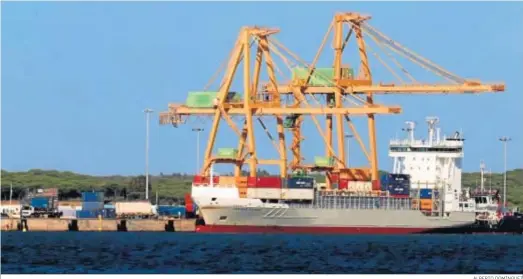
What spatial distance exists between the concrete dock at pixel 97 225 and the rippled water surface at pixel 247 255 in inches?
520

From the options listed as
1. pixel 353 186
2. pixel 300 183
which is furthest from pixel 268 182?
pixel 353 186

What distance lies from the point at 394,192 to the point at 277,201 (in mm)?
8709

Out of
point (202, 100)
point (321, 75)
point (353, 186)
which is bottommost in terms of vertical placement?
point (353, 186)

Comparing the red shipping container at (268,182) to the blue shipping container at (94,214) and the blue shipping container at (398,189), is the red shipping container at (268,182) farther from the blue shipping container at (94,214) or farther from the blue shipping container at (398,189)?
the blue shipping container at (94,214)

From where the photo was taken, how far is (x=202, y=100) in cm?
9712

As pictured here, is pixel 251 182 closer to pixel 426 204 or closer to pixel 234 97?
pixel 234 97

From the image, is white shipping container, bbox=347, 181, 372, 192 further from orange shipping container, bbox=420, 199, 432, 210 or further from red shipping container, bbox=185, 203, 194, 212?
A: red shipping container, bbox=185, 203, 194, 212

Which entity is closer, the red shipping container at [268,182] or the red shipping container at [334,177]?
the red shipping container at [268,182]

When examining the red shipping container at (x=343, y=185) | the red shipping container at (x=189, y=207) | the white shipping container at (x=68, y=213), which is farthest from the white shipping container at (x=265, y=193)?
the white shipping container at (x=68, y=213)

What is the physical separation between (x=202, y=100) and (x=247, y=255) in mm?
34473

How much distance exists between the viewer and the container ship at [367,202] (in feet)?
322

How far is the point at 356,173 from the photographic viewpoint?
105 meters

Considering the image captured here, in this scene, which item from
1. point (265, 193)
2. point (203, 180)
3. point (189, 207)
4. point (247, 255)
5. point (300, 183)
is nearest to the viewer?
point (247, 255)

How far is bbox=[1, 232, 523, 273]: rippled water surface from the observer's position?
5409 cm
